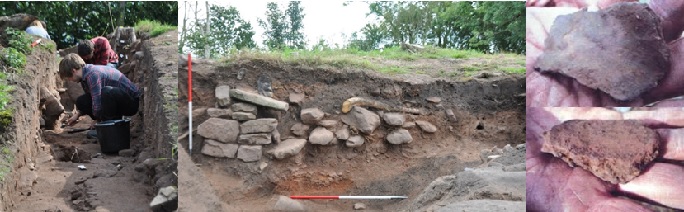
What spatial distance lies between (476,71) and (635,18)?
3.35 ft

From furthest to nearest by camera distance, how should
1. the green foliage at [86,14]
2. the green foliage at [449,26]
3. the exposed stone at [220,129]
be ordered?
the green foliage at [449,26], the green foliage at [86,14], the exposed stone at [220,129]

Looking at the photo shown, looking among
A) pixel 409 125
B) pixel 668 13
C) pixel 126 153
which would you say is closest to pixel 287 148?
pixel 409 125

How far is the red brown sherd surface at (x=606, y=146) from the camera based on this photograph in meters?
3.92

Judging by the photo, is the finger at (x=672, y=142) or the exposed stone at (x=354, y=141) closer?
the finger at (x=672, y=142)

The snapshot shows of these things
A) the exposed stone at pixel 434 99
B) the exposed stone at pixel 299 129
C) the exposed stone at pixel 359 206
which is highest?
the exposed stone at pixel 434 99

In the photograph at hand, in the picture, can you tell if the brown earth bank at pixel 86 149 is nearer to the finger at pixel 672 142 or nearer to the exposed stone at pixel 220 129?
the exposed stone at pixel 220 129

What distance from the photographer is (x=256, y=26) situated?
13.4 ft

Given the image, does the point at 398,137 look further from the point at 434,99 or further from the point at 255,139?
the point at 255,139

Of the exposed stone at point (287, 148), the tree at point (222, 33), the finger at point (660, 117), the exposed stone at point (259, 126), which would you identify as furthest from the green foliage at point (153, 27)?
the finger at point (660, 117)

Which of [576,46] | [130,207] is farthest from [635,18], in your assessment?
[130,207]

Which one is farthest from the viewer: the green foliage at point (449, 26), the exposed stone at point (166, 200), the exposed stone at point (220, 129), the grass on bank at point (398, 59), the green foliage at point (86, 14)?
the green foliage at point (449, 26)

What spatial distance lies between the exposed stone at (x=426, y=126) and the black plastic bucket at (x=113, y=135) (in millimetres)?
1971

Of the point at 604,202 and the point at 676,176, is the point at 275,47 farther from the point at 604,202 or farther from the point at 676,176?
the point at 676,176

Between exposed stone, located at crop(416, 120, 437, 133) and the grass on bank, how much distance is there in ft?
1.11
